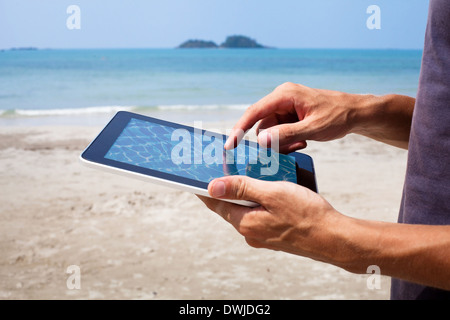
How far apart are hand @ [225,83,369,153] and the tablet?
0.06 meters

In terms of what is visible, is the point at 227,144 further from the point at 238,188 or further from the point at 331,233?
the point at 331,233

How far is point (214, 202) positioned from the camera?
1.21 metres

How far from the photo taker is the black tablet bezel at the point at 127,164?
3.71 ft

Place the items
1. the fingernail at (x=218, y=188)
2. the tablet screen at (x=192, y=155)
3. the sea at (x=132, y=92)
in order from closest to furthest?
1. the fingernail at (x=218, y=188)
2. the tablet screen at (x=192, y=155)
3. the sea at (x=132, y=92)

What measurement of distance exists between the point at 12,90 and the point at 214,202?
1595 cm

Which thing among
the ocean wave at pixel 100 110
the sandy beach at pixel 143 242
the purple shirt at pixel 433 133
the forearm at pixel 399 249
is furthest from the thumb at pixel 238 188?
the ocean wave at pixel 100 110

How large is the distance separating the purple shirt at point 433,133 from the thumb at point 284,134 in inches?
12.9

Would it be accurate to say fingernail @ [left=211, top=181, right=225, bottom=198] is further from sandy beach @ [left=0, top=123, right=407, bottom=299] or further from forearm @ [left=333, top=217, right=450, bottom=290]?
sandy beach @ [left=0, top=123, right=407, bottom=299]

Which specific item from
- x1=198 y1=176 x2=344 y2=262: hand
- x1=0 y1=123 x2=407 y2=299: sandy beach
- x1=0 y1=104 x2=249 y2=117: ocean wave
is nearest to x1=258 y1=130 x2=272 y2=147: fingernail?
x1=198 y1=176 x2=344 y2=262: hand

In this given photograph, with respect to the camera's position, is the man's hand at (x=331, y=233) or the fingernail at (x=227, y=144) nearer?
the man's hand at (x=331, y=233)

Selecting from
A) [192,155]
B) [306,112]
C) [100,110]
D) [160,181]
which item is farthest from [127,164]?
[100,110]

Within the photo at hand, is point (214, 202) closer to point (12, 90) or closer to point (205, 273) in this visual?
point (205, 273)

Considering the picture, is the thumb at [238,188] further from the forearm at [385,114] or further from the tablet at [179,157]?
the forearm at [385,114]
